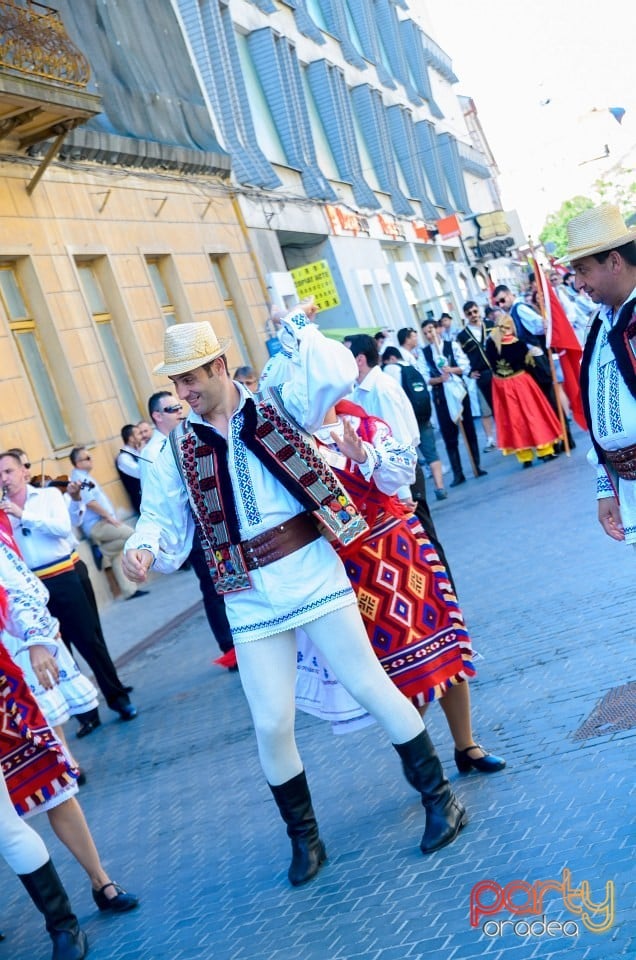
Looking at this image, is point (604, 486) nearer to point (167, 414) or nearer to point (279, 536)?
point (279, 536)

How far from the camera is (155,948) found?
4918 millimetres

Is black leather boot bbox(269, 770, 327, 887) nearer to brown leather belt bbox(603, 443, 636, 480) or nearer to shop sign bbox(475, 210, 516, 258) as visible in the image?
Result: brown leather belt bbox(603, 443, 636, 480)

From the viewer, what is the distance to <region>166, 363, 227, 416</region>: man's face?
499 centimetres

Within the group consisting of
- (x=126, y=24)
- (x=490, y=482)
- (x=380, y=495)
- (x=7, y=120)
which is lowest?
(x=490, y=482)

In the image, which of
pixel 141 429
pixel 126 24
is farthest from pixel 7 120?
pixel 126 24

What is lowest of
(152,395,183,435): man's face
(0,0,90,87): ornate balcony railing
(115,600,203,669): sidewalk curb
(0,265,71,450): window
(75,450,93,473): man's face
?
(115,600,203,669): sidewalk curb

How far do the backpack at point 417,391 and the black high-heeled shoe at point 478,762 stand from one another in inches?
379

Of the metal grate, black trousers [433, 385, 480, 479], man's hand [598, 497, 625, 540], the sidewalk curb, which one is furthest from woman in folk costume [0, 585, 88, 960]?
black trousers [433, 385, 480, 479]

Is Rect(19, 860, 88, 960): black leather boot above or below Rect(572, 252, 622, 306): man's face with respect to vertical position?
below

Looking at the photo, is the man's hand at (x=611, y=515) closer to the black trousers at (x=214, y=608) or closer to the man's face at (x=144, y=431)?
the black trousers at (x=214, y=608)

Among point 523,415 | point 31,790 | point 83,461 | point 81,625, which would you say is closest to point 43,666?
point 31,790

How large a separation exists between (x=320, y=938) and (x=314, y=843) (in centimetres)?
66

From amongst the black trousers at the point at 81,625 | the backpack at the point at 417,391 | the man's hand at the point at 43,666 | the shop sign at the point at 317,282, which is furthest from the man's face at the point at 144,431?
the man's hand at the point at 43,666

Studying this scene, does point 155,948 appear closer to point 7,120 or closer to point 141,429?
point 141,429
